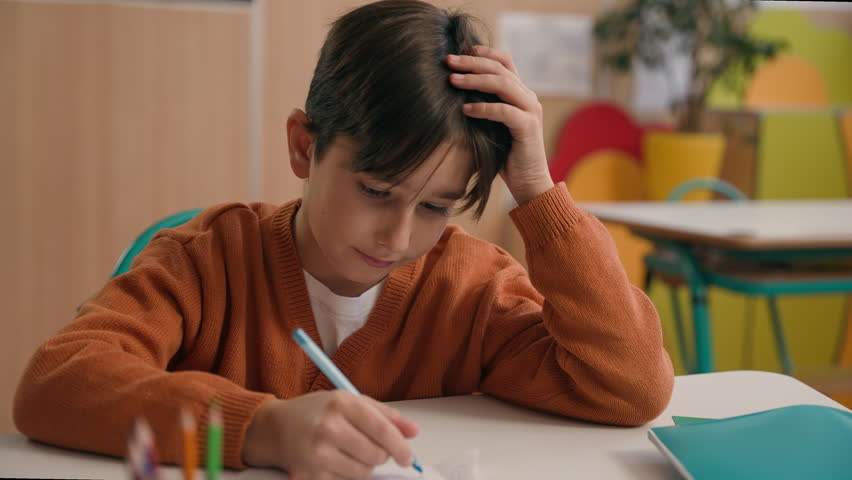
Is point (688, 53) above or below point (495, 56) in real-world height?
below

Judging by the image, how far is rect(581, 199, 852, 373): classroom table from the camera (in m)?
2.19

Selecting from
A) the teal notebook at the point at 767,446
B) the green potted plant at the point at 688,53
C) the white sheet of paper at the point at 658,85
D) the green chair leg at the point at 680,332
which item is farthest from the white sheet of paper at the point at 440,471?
the white sheet of paper at the point at 658,85

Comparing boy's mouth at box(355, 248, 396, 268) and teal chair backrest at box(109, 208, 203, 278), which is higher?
boy's mouth at box(355, 248, 396, 268)

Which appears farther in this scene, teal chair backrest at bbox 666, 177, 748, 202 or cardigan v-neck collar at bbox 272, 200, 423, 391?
teal chair backrest at bbox 666, 177, 748, 202

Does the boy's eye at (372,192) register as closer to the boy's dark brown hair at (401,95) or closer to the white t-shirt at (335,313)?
the boy's dark brown hair at (401,95)

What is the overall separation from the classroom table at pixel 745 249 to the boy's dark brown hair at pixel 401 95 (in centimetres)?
141

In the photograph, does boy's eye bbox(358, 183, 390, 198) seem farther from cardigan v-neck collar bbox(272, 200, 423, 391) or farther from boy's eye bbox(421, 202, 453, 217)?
cardigan v-neck collar bbox(272, 200, 423, 391)

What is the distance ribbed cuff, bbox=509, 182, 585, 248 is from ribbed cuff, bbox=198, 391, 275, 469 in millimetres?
333

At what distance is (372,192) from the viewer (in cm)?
86

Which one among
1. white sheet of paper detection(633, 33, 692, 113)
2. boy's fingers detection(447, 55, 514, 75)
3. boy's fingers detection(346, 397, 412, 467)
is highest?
boy's fingers detection(447, 55, 514, 75)

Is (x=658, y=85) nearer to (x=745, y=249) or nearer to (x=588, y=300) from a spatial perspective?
(x=745, y=249)

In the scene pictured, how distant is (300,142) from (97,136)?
173cm

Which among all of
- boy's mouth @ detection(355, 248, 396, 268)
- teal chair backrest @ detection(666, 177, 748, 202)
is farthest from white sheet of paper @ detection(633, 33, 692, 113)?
boy's mouth @ detection(355, 248, 396, 268)

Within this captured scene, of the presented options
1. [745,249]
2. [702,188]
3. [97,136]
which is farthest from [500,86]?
[702,188]
